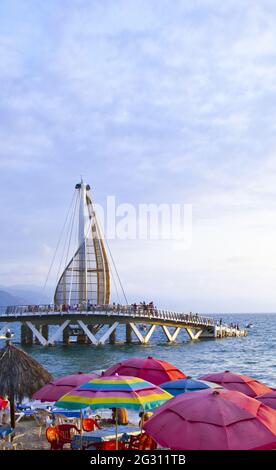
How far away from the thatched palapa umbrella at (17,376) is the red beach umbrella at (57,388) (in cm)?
61

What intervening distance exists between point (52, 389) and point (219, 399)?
21.6ft

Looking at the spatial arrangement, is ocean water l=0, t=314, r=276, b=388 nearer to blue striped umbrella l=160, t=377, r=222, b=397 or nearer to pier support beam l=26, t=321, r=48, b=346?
pier support beam l=26, t=321, r=48, b=346

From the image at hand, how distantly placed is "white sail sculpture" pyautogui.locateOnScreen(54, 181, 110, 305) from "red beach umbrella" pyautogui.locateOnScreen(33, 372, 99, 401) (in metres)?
45.8

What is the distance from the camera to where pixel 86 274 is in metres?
61.1

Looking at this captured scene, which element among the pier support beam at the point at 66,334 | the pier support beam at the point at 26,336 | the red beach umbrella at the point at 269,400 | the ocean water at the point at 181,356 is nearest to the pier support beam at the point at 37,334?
the ocean water at the point at 181,356

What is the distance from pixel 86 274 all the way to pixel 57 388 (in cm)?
4724

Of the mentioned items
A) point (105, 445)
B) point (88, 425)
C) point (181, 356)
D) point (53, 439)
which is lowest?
point (181, 356)

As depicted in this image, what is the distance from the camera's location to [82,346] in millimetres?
53469

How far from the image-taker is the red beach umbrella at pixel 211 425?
25.3ft

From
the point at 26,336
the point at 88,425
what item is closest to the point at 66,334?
the point at 26,336

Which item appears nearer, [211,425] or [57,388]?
[211,425]

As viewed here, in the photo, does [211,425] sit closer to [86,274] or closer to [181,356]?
[181,356]
